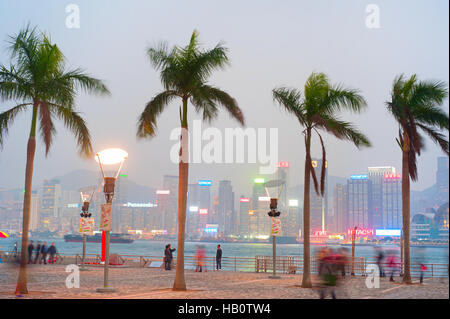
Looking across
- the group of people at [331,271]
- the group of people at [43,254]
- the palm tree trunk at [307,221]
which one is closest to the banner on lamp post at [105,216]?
the palm tree trunk at [307,221]

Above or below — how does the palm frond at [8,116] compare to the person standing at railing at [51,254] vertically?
above

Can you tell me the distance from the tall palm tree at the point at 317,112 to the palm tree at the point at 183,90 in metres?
2.64

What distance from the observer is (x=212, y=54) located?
62.6 ft

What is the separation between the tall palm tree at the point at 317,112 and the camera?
20.5m

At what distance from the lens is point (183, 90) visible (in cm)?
1936

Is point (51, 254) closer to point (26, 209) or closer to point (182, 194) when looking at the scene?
point (182, 194)

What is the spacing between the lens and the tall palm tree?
20.5 meters

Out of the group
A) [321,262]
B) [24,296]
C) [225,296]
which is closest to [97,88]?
[24,296]

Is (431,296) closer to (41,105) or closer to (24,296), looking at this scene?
(24,296)

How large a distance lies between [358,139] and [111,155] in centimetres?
936

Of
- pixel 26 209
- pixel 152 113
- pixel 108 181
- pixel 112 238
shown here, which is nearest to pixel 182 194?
pixel 108 181

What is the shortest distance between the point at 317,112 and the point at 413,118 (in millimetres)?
5091

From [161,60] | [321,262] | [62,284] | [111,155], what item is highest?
[161,60]

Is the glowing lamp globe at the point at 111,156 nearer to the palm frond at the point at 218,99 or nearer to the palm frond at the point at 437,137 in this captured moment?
the palm frond at the point at 218,99
